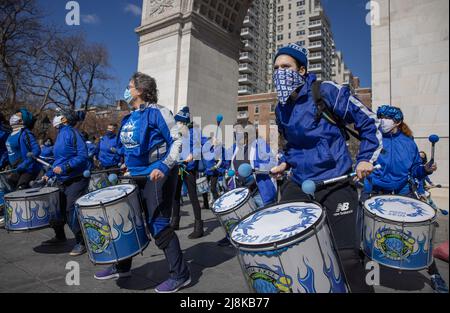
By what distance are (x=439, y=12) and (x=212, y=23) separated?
29.8 feet

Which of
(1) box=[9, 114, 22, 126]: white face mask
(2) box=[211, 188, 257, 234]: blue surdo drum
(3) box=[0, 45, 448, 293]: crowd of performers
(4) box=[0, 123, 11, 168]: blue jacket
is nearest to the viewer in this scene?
(3) box=[0, 45, 448, 293]: crowd of performers

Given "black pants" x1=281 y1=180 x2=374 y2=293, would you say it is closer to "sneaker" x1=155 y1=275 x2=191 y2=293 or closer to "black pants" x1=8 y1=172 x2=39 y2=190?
"sneaker" x1=155 y1=275 x2=191 y2=293

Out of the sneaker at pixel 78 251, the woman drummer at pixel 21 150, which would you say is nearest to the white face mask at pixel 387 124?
the sneaker at pixel 78 251

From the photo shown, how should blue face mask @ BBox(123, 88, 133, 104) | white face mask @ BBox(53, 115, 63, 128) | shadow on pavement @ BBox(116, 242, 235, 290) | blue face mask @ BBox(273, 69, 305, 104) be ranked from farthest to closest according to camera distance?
white face mask @ BBox(53, 115, 63, 128)
blue face mask @ BBox(123, 88, 133, 104)
shadow on pavement @ BBox(116, 242, 235, 290)
blue face mask @ BBox(273, 69, 305, 104)

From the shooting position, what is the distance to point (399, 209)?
2965 mm

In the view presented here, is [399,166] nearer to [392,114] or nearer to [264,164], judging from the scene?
[392,114]

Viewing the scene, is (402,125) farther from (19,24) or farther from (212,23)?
(19,24)

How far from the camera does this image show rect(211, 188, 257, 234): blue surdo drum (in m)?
3.82

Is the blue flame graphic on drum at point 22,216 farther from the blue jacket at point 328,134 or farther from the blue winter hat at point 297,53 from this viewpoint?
the blue winter hat at point 297,53

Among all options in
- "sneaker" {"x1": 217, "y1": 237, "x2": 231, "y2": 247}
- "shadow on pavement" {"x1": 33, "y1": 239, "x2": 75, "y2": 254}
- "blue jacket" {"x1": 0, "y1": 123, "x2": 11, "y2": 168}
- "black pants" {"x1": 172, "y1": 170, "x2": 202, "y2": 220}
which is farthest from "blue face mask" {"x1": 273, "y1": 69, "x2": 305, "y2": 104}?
"blue jacket" {"x1": 0, "y1": 123, "x2": 11, "y2": 168}

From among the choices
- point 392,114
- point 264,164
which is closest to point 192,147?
point 264,164

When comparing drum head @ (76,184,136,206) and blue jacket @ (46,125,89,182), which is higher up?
blue jacket @ (46,125,89,182)

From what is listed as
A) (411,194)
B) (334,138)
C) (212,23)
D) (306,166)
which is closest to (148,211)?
(306,166)
